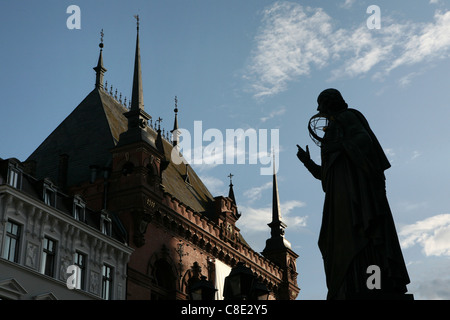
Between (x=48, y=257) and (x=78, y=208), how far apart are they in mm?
3991

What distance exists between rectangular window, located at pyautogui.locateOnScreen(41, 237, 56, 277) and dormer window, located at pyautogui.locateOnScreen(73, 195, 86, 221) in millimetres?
2451

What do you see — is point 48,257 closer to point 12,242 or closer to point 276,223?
point 12,242

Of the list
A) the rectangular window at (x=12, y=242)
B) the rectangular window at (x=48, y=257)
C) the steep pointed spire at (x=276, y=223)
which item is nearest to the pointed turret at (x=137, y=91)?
the rectangular window at (x=48, y=257)

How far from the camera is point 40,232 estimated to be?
3288 centimetres

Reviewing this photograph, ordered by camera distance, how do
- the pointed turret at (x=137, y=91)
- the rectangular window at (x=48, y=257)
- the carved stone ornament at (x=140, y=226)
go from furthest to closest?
the pointed turret at (x=137, y=91) → the carved stone ornament at (x=140, y=226) → the rectangular window at (x=48, y=257)

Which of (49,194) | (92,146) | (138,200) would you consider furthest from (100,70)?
(49,194)

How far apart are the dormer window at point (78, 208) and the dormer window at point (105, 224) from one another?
1410 mm

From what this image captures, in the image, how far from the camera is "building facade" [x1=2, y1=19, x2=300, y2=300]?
3978cm

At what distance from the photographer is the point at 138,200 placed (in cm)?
4034

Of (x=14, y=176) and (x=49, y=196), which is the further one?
(x=49, y=196)

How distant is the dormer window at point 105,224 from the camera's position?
37728 mm

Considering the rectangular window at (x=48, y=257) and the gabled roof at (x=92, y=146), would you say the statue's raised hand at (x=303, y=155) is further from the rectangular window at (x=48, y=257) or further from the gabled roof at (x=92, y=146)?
the gabled roof at (x=92, y=146)

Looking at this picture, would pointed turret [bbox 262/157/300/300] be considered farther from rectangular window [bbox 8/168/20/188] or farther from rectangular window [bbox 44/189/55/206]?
rectangular window [bbox 8/168/20/188]
